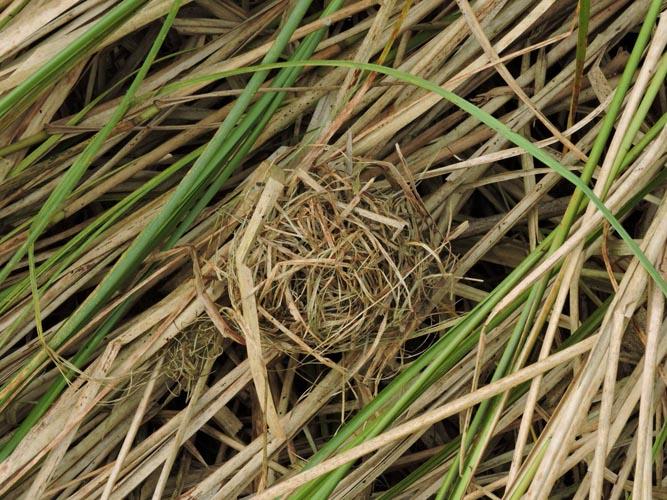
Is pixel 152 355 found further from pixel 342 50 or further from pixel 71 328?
pixel 342 50

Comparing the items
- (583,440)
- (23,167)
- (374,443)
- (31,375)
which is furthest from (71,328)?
(583,440)

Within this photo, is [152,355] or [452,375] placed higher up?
[152,355]

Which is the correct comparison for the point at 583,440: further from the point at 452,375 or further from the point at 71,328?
the point at 71,328

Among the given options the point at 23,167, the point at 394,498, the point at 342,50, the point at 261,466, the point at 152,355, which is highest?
the point at 23,167

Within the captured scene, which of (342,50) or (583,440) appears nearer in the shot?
(583,440)
